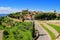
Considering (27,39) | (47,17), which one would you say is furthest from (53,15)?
(27,39)

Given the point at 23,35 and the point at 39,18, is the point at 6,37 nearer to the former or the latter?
the point at 23,35

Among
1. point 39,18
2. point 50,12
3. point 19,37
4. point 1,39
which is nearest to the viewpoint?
point 1,39

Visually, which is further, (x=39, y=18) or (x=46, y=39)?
(x=39, y=18)

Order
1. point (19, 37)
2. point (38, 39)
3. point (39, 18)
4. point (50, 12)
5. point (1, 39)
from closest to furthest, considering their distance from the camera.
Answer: point (1, 39)
point (19, 37)
point (38, 39)
point (39, 18)
point (50, 12)

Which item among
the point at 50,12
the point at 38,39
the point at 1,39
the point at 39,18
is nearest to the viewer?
the point at 1,39

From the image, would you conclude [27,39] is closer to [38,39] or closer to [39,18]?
[38,39]

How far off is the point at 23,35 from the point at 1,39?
249 centimetres

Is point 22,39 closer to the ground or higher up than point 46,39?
higher up

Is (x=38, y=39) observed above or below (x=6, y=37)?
below

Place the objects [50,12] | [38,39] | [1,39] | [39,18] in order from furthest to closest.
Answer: [50,12], [39,18], [38,39], [1,39]

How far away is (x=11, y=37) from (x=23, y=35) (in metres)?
1.37

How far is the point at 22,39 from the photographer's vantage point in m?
21.7

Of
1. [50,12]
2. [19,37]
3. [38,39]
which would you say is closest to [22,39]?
[19,37]

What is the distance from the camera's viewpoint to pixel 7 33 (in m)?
21.6
